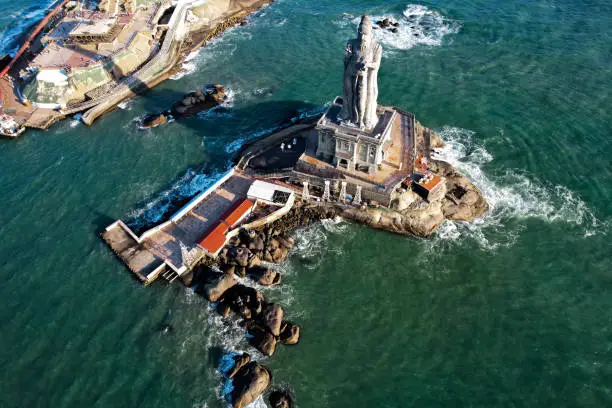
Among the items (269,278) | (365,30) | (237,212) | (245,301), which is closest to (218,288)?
(245,301)

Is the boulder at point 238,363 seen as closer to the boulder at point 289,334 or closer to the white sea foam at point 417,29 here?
the boulder at point 289,334

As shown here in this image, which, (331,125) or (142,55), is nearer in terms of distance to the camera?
(331,125)

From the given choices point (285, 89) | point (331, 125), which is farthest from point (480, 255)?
point (285, 89)

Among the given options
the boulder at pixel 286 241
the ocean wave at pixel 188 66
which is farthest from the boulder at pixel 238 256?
the ocean wave at pixel 188 66

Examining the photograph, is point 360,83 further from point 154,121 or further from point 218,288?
point 154,121

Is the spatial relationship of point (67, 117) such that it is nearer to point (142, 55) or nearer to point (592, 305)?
point (142, 55)
